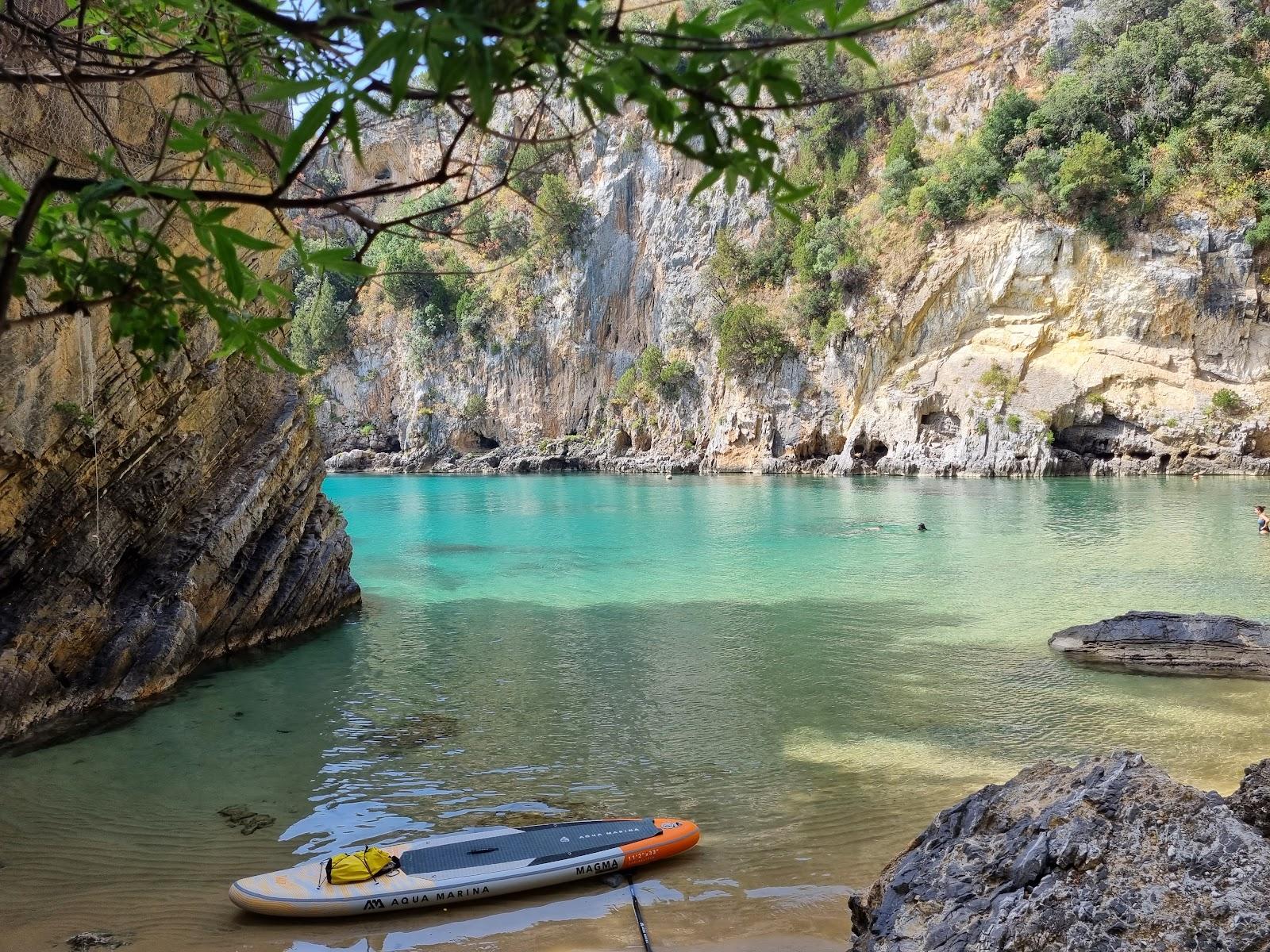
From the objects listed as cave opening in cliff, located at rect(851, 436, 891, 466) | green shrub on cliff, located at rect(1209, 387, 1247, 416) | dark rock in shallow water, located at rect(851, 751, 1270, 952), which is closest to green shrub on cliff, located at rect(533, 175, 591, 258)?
cave opening in cliff, located at rect(851, 436, 891, 466)

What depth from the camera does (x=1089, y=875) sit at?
3064 millimetres

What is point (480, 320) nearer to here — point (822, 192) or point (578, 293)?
point (578, 293)

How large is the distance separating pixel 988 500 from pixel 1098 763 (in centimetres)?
2815

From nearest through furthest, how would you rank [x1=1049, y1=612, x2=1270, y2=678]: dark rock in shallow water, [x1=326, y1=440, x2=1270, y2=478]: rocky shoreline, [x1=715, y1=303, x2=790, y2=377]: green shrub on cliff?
[x1=1049, y1=612, x2=1270, y2=678]: dark rock in shallow water → [x1=326, y1=440, x2=1270, y2=478]: rocky shoreline → [x1=715, y1=303, x2=790, y2=377]: green shrub on cliff

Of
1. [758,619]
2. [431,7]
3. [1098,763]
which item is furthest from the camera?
[758,619]

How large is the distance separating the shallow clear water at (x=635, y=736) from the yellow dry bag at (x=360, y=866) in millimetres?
276

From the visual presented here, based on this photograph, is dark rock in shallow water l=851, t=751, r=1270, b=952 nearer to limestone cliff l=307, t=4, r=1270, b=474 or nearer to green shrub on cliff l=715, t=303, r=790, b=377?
limestone cliff l=307, t=4, r=1270, b=474

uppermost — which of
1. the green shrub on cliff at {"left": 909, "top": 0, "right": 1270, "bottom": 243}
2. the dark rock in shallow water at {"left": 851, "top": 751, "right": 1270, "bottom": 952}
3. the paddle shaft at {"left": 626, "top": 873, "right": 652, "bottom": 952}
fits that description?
the green shrub on cliff at {"left": 909, "top": 0, "right": 1270, "bottom": 243}

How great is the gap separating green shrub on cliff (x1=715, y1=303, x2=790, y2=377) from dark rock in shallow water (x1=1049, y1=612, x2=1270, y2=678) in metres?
40.2

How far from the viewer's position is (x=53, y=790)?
701 centimetres

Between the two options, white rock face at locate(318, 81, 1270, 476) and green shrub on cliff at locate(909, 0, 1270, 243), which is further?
green shrub on cliff at locate(909, 0, 1270, 243)

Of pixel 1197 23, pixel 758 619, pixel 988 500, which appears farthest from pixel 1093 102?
pixel 758 619

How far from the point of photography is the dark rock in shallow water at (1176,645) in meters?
9.74

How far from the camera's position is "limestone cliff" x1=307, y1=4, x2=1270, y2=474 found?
3822 cm
